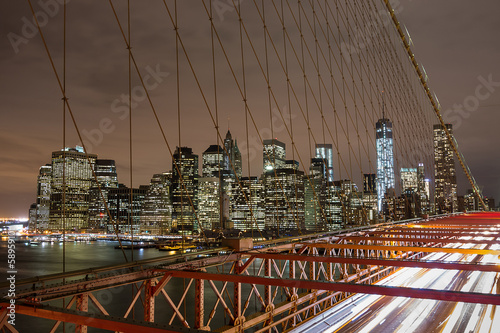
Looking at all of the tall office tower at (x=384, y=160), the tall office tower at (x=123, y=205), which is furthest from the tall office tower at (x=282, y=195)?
the tall office tower at (x=123, y=205)

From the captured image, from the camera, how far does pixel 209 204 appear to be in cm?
12388

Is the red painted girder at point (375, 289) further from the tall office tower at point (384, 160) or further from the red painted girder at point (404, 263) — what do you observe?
the tall office tower at point (384, 160)

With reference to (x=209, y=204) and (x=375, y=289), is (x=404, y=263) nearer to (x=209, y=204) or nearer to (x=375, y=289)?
(x=375, y=289)

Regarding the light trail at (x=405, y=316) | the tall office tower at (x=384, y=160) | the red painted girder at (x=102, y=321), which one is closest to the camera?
the red painted girder at (x=102, y=321)

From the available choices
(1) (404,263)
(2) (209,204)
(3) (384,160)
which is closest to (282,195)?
(2) (209,204)

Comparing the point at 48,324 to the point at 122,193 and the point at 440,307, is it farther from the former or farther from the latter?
the point at 122,193

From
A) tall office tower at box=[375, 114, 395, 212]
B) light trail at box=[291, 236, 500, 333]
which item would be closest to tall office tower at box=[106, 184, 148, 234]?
tall office tower at box=[375, 114, 395, 212]

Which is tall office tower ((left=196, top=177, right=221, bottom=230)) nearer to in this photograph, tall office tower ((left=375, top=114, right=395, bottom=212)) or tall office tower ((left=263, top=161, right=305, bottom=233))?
tall office tower ((left=263, top=161, right=305, bottom=233))

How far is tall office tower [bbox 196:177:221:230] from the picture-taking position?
395ft

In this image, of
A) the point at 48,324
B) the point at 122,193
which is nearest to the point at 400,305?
the point at 48,324

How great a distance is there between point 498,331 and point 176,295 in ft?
116

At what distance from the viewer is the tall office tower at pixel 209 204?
120 m

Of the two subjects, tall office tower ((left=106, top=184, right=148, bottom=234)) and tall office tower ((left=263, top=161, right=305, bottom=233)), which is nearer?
tall office tower ((left=263, top=161, right=305, bottom=233))

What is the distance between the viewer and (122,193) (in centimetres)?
13288
